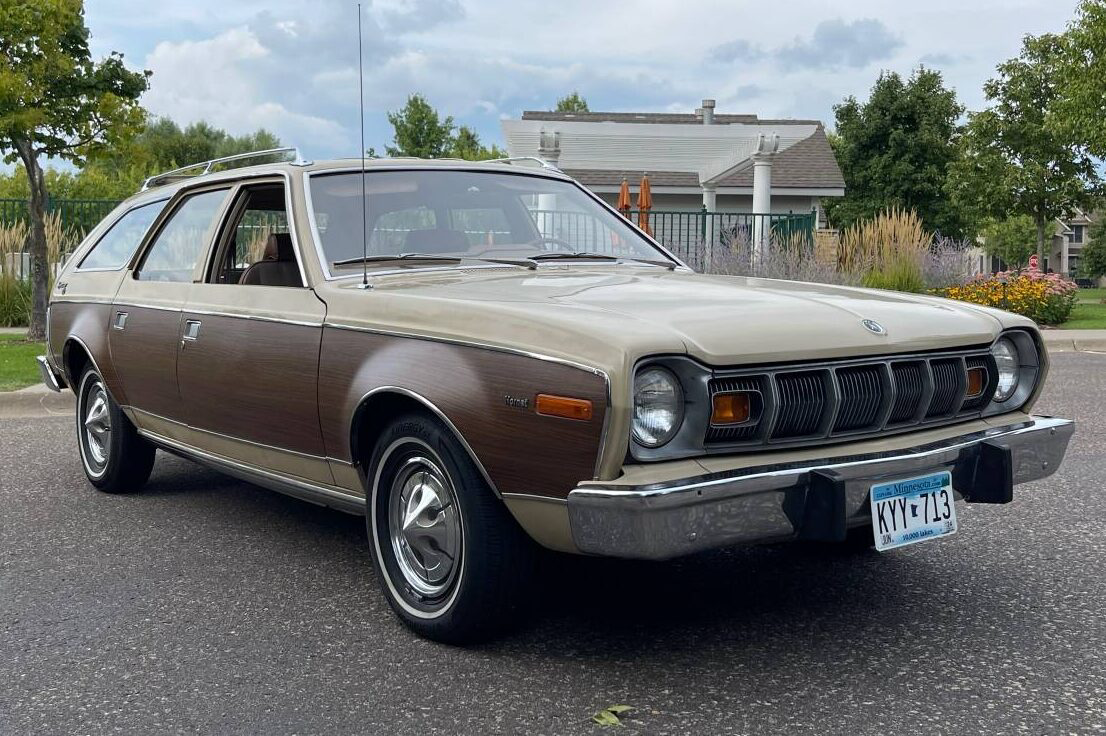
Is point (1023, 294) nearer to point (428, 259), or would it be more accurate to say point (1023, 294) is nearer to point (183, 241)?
point (183, 241)

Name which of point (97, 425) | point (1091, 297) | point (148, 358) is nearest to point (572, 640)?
point (148, 358)

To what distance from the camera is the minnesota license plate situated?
3.40 metres

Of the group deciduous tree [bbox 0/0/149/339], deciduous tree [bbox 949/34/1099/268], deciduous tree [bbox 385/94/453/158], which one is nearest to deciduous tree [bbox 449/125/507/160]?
deciduous tree [bbox 385/94/453/158]

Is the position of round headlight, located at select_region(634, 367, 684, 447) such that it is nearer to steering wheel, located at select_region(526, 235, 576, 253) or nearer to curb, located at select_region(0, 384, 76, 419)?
steering wheel, located at select_region(526, 235, 576, 253)

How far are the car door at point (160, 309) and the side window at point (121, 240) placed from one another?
0.24 meters

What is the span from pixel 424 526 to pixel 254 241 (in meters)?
2.02

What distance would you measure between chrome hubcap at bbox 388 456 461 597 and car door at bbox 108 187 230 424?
168cm

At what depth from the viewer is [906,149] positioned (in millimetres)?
49406

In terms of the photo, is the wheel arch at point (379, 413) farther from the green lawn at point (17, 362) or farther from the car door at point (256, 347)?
the green lawn at point (17, 362)

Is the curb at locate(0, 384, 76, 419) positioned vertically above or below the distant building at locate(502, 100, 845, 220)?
below

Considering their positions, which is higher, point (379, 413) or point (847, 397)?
point (847, 397)

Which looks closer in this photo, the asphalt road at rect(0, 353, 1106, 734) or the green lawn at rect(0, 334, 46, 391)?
the asphalt road at rect(0, 353, 1106, 734)

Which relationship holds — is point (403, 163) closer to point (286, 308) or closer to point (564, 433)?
point (286, 308)

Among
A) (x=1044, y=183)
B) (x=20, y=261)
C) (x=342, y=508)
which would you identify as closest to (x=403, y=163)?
(x=342, y=508)
